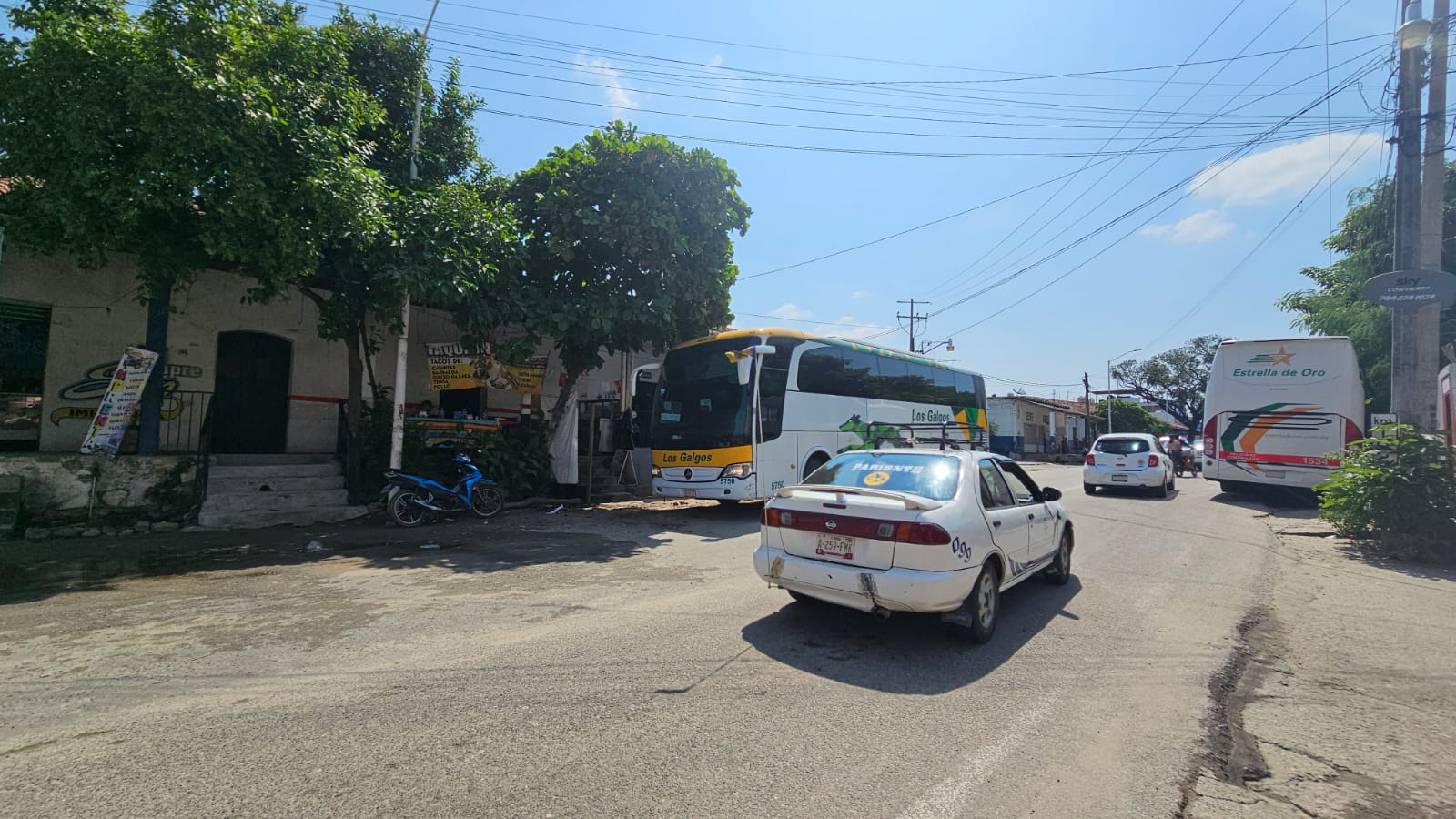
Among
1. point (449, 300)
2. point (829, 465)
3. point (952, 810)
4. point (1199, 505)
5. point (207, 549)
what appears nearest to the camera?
point (952, 810)

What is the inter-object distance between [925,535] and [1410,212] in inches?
444

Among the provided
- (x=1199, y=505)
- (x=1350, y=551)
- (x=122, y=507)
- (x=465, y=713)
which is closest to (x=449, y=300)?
(x=122, y=507)

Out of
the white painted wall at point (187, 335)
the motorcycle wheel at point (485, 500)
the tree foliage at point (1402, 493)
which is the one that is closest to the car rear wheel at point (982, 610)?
the tree foliage at point (1402, 493)

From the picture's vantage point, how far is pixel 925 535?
4.72 m

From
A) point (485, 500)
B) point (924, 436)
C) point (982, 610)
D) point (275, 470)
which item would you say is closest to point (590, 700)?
point (982, 610)

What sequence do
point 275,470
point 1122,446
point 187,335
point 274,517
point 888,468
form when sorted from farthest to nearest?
1. point 1122,446
2. point 187,335
3. point 275,470
4. point 274,517
5. point 888,468

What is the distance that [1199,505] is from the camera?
15.0 m

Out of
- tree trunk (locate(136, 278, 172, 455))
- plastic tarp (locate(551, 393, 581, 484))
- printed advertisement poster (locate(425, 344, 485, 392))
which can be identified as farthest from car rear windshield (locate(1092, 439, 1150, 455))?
tree trunk (locate(136, 278, 172, 455))

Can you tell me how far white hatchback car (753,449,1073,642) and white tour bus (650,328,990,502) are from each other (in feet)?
16.5

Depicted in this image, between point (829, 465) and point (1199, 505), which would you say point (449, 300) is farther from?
point (1199, 505)

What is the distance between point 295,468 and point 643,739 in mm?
11021

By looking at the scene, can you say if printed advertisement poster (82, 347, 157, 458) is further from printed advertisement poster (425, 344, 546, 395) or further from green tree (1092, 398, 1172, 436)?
green tree (1092, 398, 1172, 436)

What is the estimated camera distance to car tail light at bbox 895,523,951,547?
4.71 m

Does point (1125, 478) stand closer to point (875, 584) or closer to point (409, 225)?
point (875, 584)
